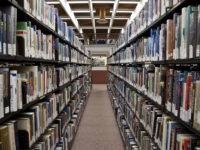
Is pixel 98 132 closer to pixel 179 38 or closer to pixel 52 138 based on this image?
pixel 52 138

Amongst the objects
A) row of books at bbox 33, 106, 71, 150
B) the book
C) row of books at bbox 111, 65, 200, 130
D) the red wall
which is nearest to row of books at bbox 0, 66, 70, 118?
the book

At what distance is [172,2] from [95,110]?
483 centimetres

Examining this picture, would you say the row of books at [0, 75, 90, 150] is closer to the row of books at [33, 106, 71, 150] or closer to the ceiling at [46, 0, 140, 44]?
the row of books at [33, 106, 71, 150]

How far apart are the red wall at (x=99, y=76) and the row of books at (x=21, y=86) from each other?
10.5m

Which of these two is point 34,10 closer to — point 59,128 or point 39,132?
point 39,132

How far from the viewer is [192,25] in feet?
2.96

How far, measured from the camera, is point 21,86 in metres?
1.26

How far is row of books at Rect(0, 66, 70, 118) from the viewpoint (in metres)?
1.02

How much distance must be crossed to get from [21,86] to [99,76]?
11.3 m

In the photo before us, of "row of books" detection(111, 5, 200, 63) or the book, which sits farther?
the book

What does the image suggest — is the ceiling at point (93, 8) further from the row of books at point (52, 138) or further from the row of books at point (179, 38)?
the row of books at point (179, 38)

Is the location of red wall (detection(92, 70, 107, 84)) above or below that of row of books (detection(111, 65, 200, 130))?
below

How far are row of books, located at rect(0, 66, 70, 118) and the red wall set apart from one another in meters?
10.5

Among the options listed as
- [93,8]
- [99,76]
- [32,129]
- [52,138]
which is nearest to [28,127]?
[32,129]
